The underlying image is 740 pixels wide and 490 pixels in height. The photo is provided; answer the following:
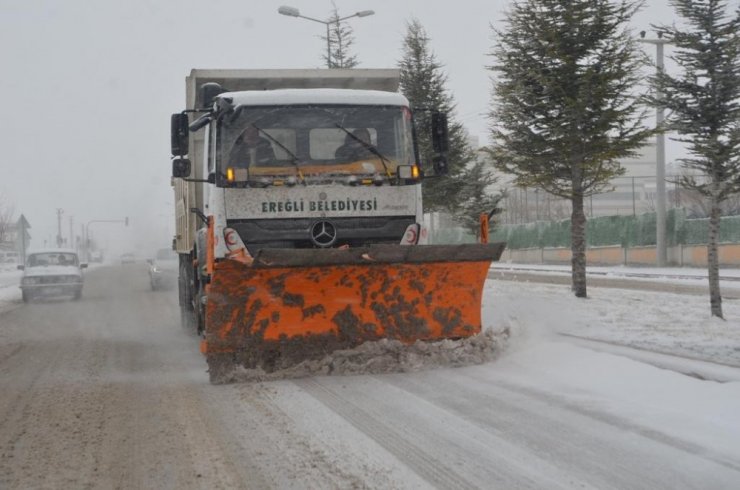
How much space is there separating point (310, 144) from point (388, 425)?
10.6 feet

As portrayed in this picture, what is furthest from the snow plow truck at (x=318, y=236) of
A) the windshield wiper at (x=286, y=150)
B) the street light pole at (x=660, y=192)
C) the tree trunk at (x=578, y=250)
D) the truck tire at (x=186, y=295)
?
the street light pole at (x=660, y=192)

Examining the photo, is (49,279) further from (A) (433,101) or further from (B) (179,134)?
(B) (179,134)

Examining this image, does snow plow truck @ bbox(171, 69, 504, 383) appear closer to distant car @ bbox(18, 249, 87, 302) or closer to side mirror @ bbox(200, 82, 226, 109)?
side mirror @ bbox(200, 82, 226, 109)

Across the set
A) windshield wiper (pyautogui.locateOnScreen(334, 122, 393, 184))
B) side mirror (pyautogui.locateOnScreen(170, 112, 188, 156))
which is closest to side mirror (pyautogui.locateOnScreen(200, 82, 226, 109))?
side mirror (pyautogui.locateOnScreen(170, 112, 188, 156))

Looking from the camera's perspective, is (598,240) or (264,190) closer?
(264,190)

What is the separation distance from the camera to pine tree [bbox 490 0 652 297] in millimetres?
13391

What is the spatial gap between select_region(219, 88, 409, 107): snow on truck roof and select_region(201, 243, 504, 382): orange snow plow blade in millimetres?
1779

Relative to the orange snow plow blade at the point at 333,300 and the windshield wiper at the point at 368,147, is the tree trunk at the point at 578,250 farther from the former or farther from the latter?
the windshield wiper at the point at 368,147

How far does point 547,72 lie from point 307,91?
7.24 metres

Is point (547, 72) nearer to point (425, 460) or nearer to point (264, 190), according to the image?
point (264, 190)

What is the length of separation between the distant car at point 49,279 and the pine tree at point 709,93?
17.7 meters

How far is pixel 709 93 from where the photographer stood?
10.5 metres

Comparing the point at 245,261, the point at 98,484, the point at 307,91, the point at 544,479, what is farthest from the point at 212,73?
the point at 544,479

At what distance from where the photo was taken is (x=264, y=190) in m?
7.17
